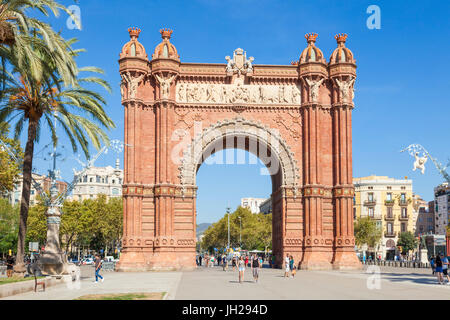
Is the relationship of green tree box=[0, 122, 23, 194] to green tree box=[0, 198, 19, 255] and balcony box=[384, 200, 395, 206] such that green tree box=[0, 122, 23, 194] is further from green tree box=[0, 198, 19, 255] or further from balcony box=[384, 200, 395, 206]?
balcony box=[384, 200, 395, 206]

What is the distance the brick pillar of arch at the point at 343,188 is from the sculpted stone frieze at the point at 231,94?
3.71m

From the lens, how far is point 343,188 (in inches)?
1645

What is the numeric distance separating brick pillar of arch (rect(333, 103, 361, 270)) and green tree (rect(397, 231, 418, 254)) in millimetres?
59884

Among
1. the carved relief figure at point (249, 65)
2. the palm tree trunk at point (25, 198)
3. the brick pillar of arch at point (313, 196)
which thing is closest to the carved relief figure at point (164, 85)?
the carved relief figure at point (249, 65)

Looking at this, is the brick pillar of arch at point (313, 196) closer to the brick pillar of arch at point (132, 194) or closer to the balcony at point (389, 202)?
the brick pillar of arch at point (132, 194)

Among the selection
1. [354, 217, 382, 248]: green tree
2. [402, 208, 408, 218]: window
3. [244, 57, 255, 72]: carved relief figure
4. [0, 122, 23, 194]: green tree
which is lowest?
[354, 217, 382, 248]: green tree

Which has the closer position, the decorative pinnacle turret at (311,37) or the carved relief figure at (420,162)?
→ the carved relief figure at (420,162)

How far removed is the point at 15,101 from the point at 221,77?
18219 millimetres

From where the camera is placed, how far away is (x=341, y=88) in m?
42.5

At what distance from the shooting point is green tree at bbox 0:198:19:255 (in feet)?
250

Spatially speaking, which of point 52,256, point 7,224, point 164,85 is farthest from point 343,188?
point 7,224

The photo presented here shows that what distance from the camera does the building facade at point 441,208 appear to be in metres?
106

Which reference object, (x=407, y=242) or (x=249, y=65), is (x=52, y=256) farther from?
(x=407, y=242)

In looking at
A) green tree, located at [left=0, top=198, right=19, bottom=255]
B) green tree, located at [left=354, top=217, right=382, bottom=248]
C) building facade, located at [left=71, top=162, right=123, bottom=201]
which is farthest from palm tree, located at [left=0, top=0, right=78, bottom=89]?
building facade, located at [left=71, top=162, right=123, bottom=201]
